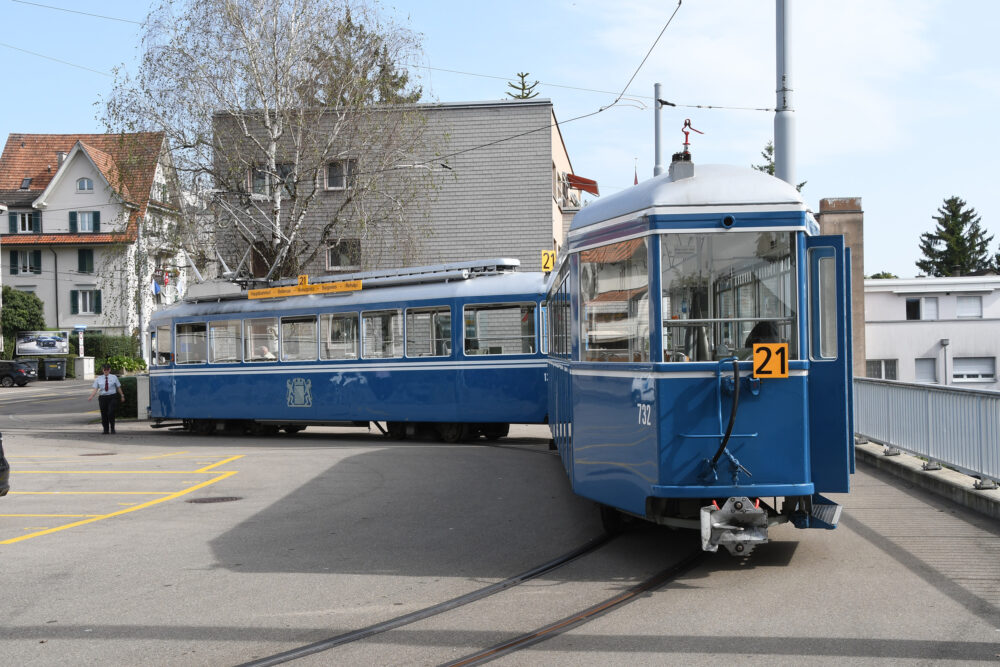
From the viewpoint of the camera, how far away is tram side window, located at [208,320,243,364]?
72.2ft

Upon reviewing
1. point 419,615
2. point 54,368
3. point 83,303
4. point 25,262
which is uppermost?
point 25,262

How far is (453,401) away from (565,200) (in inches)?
864

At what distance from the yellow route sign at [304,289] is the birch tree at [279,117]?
4.64 m

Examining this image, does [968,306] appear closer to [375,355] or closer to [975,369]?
[975,369]

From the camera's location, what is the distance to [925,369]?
45.5 metres

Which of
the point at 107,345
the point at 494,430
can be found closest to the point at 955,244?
the point at 107,345

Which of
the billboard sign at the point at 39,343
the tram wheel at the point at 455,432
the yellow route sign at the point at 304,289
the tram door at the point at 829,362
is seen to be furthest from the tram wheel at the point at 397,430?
the billboard sign at the point at 39,343

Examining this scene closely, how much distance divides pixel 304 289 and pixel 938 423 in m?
12.9

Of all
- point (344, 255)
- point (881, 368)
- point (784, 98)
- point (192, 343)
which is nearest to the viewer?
point (784, 98)

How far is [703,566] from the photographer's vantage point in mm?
8000

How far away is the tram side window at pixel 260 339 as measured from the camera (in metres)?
21.3

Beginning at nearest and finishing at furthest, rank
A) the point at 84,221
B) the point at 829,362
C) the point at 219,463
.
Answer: the point at 829,362
the point at 219,463
the point at 84,221

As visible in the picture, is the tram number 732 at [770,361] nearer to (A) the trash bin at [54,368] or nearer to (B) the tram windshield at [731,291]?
(B) the tram windshield at [731,291]

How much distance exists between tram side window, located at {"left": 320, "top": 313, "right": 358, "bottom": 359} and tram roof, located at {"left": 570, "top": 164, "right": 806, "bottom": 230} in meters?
12.9
